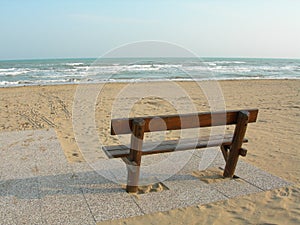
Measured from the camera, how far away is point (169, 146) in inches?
135

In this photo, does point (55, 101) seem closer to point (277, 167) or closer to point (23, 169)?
point (23, 169)

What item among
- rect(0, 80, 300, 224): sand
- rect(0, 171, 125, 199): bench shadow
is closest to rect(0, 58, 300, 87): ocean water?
rect(0, 80, 300, 224): sand

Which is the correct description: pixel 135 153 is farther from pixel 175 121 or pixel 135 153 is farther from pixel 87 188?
pixel 87 188

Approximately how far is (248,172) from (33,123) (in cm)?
493

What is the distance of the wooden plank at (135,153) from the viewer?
299 centimetres

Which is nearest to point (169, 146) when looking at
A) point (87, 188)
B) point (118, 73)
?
point (87, 188)

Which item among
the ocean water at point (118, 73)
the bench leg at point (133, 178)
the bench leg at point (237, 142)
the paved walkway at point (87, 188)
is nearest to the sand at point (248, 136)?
the paved walkway at point (87, 188)

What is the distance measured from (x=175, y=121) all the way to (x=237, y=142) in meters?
0.99

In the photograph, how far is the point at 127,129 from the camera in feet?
9.81

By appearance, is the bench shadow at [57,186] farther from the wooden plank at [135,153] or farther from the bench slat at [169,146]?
the bench slat at [169,146]

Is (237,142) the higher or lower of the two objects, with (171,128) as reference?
lower

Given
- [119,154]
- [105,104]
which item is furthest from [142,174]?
[105,104]

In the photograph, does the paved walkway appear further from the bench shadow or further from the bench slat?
the bench slat

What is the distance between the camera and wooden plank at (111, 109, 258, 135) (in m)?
2.94
